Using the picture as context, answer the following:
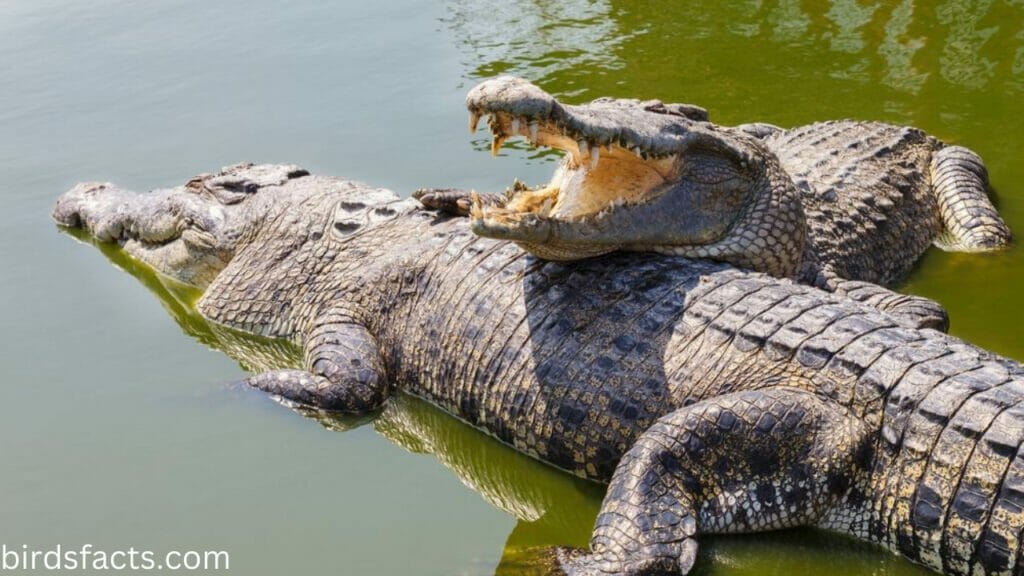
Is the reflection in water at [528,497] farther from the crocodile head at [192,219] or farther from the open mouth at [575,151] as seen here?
the open mouth at [575,151]

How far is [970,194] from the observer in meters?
6.31

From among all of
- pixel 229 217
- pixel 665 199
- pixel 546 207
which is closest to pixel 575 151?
pixel 546 207

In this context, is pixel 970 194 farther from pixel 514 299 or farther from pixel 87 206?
pixel 87 206

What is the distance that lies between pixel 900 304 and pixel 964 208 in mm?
1879

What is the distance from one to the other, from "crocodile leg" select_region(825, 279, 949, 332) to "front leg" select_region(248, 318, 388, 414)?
1.98 metres

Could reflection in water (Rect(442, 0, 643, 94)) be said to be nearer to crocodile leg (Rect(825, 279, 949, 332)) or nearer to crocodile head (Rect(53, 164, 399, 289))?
crocodile head (Rect(53, 164, 399, 289))

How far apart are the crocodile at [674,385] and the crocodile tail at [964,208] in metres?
→ 2.40

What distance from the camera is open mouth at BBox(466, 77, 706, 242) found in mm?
3990

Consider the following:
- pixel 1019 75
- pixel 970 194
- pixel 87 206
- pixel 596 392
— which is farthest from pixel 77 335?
pixel 1019 75

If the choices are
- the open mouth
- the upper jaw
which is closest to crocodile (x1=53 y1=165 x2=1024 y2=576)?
the open mouth

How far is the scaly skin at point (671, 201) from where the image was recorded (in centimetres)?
411

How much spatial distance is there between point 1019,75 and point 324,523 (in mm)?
6465

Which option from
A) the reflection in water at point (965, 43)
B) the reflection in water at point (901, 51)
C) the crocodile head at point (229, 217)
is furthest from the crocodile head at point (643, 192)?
the reflection in water at point (965, 43)

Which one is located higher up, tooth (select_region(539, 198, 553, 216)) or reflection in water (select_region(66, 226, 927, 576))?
tooth (select_region(539, 198, 553, 216))
